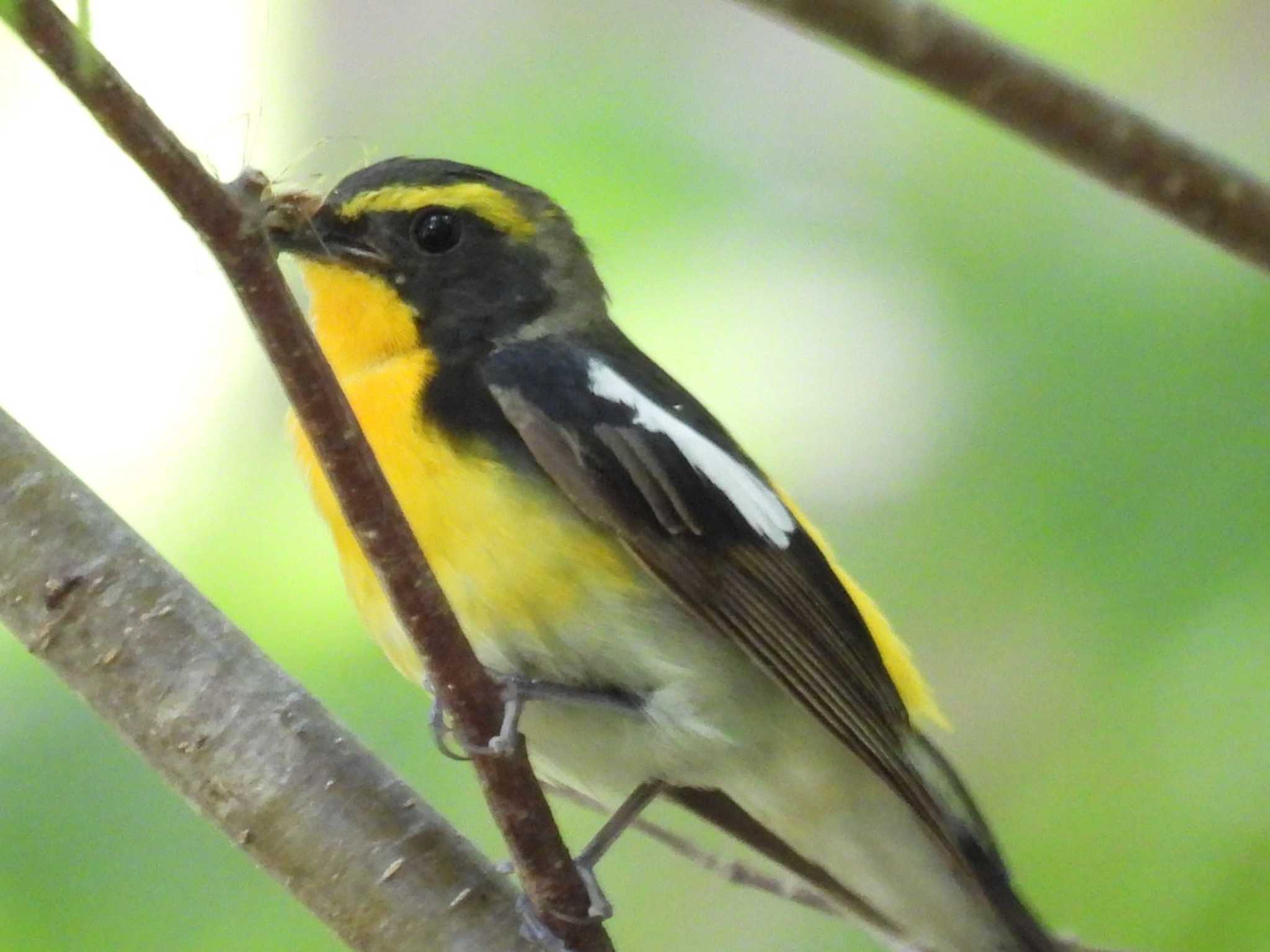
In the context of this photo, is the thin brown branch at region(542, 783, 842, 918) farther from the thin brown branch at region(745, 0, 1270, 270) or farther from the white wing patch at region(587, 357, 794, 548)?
the thin brown branch at region(745, 0, 1270, 270)

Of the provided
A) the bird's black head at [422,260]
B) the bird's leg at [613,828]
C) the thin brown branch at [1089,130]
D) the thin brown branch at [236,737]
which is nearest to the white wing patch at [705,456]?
the bird's black head at [422,260]

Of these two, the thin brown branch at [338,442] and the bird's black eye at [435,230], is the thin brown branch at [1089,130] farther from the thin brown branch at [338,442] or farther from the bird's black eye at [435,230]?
the bird's black eye at [435,230]

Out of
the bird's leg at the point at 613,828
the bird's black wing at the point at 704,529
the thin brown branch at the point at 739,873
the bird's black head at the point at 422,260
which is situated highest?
the bird's black head at the point at 422,260

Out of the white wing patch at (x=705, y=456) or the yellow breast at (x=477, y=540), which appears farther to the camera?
the white wing patch at (x=705, y=456)

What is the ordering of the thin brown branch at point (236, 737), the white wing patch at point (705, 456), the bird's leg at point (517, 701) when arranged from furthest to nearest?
1. the white wing patch at point (705, 456)
2. the thin brown branch at point (236, 737)
3. the bird's leg at point (517, 701)

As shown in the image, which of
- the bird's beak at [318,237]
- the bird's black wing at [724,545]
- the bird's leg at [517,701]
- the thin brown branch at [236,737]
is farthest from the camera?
the bird's black wing at [724,545]

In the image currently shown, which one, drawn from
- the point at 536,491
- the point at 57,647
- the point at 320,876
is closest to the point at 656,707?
the point at 536,491

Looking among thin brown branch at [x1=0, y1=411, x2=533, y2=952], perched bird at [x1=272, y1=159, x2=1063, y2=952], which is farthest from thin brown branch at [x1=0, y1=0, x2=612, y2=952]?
perched bird at [x1=272, y1=159, x2=1063, y2=952]

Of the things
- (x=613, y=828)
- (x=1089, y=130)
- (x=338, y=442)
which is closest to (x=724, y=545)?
(x=613, y=828)
